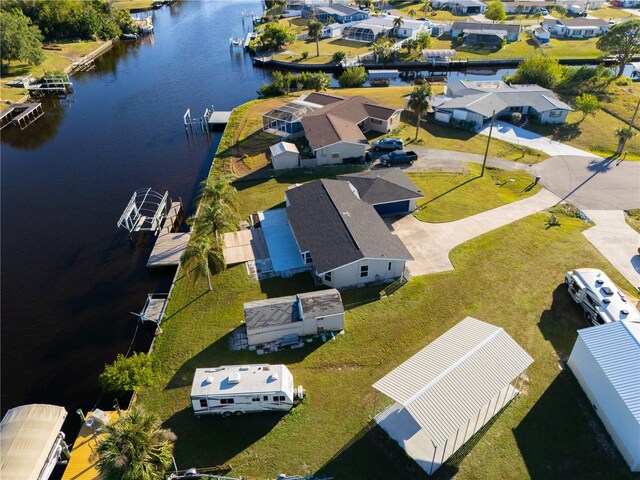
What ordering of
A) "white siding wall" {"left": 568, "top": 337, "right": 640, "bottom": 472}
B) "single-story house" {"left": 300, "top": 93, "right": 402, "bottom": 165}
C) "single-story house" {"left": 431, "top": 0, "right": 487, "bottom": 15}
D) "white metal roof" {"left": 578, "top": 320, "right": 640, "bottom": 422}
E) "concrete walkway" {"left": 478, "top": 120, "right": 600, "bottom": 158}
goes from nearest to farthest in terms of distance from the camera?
"white siding wall" {"left": 568, "top": 337, "right": 640, "bottom": 472} < "white metal roof" {"left": 578, "top": 320, "right": 640, "bottom": 422} < "single-story house" {"left": 300, "top": 93, "right": 402, "bottom": 165} < "concrete walkway" {"left": 478, "top": 120, "right": 600, "bottom": 158} < "single-story house" {"left": 431, "top": 0, "right": 487, "bottom": 15}

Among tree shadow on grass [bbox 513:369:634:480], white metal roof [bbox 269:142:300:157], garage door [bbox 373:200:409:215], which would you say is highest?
white metal roof [bbox 269:142:300:157]

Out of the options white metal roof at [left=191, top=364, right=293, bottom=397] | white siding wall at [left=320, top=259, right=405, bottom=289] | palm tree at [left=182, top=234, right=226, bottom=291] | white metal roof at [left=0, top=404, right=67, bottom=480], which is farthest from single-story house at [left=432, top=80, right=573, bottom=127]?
white metal roof at [left=0, top=404, right=67, bottom=480]

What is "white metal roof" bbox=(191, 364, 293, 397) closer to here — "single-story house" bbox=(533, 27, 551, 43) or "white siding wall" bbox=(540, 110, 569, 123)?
"white siding wall" bbox=(540, 110, 569, 123)

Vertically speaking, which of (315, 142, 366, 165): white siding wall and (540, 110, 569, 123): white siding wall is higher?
(315, 142, 366, 165): white siding wall

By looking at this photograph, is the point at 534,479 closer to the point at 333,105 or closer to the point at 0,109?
the point at 333,105

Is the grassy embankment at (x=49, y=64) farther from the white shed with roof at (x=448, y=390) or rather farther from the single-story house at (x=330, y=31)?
the white shed with roof at (x=448, y=390)

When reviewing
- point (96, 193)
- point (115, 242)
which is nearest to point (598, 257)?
point (115, 242)

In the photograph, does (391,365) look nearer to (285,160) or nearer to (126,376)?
(126,376)

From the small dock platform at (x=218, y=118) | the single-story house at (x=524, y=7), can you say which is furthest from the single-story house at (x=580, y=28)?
the small dock platform at (x=218, y=118)
